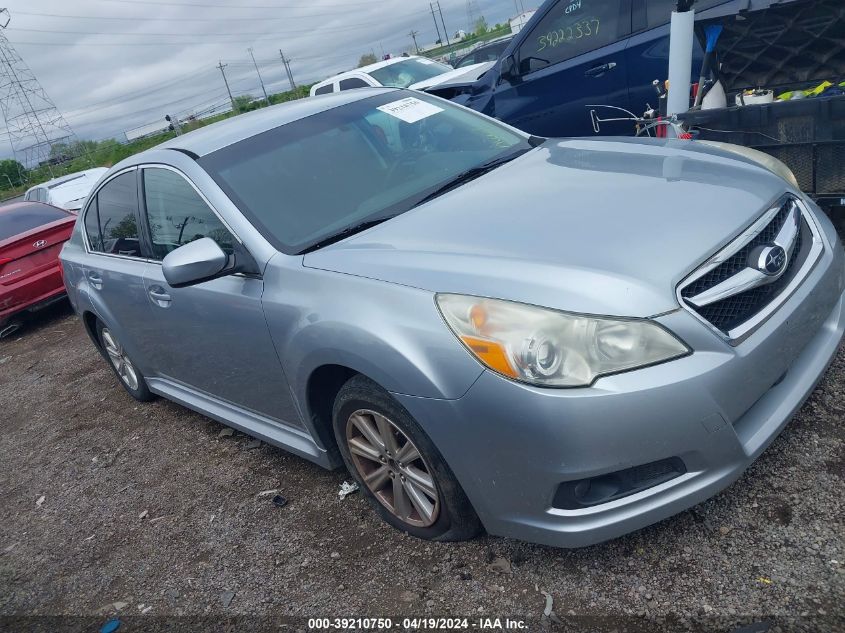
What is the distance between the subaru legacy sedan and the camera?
6.89 ft

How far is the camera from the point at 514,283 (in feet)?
7.30

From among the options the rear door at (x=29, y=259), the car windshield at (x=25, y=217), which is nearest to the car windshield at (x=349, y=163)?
the rear door at (x=29, y=259)

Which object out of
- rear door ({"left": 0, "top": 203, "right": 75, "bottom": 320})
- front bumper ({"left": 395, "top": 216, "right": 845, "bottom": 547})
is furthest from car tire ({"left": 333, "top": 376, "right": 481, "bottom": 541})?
rear door ({"left": 0, "top": 203, "right": 75, "bottom": 320})

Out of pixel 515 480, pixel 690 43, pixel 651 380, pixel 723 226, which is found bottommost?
pixel 515 480

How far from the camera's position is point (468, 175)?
331 cm

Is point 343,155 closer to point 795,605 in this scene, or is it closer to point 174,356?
point 174,356

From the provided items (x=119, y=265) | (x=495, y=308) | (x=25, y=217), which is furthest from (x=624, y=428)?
(x=25, y=217)

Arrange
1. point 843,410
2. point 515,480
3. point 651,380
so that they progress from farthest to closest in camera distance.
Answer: point 843,410 < point 515,480 < point 651,380

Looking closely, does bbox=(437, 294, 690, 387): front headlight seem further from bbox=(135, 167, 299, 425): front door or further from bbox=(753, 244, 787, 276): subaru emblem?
bbox=(135, 167, 299, 425): front door

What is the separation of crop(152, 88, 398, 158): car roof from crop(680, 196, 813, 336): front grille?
225 cm

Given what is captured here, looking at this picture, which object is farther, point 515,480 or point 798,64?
point 798,64

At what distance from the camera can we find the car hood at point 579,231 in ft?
7.14

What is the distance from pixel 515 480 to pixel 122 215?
3.11 meters

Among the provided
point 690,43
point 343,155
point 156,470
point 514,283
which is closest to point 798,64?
point 690,43
